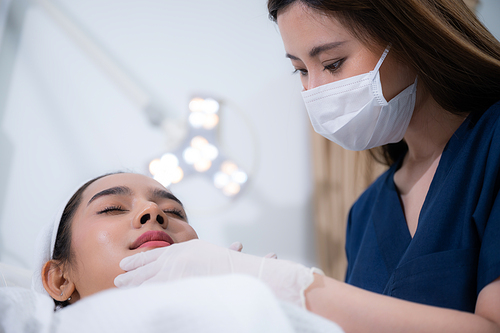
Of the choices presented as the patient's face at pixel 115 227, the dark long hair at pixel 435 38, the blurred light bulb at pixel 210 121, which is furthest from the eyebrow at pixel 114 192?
the blurred light bulb at pixel 210 121

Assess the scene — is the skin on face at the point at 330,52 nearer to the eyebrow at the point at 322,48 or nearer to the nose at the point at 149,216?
the eyebrow at the point at 322,48

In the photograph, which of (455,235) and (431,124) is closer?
(455,235)

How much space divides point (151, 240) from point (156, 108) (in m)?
1.11

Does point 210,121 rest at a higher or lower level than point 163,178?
higher

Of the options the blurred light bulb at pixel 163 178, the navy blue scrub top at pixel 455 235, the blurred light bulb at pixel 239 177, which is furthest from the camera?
the blurred light bulb at pixel 239 177

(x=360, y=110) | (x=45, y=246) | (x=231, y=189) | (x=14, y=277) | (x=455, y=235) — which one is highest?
(x=360, y=110)

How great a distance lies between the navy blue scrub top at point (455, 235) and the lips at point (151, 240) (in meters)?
0.62

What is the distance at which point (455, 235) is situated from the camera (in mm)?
955

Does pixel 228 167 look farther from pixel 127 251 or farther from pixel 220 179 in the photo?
pixel 127 251

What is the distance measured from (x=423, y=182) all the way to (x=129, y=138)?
1.40 metres

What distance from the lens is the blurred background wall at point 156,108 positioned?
1.76 m

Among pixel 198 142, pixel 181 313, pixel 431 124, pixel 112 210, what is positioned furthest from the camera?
pixel 198 142

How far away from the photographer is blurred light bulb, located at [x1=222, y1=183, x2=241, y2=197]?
192 centimetres

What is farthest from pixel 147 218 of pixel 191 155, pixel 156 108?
pixel 156 108
